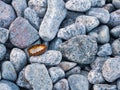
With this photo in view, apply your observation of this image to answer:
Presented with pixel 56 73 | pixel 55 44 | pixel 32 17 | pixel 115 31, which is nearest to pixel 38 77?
pixel 56 73

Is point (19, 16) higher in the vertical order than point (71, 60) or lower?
higher

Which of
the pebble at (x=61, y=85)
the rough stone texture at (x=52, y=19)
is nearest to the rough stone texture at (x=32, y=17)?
the rough stone texture at (x=52, y=19)

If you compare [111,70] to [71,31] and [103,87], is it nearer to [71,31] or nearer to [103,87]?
[103,87]

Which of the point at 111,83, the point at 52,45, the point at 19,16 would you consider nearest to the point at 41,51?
the point at 52,45

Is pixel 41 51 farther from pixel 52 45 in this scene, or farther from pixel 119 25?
pixel 119 25

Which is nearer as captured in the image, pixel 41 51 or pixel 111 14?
pixel 41 51

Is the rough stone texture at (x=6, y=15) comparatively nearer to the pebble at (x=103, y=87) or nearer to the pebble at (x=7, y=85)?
the pebble at (x=7, y=85)

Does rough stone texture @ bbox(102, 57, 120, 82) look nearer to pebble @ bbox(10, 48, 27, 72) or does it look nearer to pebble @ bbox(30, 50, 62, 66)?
pebble @ bbox(30, 50, 62, 66)
